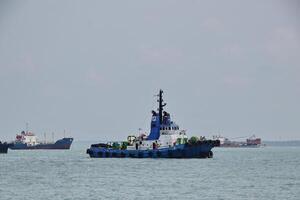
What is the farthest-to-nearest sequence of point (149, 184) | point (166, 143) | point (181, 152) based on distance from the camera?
point (166, 143) → point (181, 152) → point (149, 184)

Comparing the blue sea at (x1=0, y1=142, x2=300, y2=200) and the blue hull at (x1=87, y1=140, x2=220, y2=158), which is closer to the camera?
the blue sea at (x1=0, y1=142, x2=300, y2=200)

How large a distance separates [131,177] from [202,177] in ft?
27.9

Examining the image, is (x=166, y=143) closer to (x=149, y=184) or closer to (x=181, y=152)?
(x=181, y=152)

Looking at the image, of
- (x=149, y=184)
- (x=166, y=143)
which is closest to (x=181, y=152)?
(x=166, y=143)

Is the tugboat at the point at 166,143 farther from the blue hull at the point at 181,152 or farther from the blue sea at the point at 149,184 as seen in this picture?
the blue sea at the point at 149,184

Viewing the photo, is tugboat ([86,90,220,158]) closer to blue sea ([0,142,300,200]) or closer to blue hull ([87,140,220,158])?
blue hull ([87,140,220,158])

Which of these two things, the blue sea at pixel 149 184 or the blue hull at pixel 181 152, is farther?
the blue hull at pixel 181 152

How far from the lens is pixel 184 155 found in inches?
5886

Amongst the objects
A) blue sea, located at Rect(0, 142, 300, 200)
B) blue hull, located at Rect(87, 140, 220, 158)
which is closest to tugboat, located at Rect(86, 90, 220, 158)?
blue hull, located at Rect(87, 140, 220, 158)

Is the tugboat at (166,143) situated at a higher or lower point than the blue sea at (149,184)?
higher

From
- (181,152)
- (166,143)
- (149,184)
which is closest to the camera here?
(149,184)

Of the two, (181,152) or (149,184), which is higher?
(181,152)

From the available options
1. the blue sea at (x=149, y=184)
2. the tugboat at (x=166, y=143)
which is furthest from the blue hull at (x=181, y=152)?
the blue sea at (x=149, y=184)

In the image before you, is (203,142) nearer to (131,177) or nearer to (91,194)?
(131,177)
